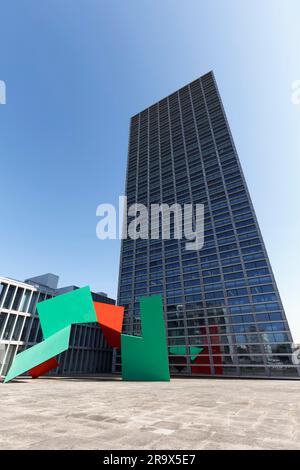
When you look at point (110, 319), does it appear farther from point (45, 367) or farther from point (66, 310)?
point (45, 367)

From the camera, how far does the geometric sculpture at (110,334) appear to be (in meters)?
15.9

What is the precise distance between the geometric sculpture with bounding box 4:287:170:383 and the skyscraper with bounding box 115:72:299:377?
26500 mm

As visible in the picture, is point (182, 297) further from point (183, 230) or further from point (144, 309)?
point (144, 309)

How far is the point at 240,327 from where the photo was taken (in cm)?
3919

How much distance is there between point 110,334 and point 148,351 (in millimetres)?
4265

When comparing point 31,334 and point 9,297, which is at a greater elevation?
point 9,297

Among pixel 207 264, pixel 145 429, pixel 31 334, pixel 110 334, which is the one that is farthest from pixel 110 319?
pixel 207 264

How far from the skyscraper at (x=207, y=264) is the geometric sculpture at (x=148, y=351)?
26105 millimetres

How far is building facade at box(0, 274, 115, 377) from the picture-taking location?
92.6 feet

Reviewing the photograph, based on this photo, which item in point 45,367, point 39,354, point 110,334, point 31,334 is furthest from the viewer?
point 31,334

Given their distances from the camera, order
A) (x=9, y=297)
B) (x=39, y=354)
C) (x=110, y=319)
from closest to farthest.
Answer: (x=39, y=354) → (x=110, y=319) → (x=9, y=297)

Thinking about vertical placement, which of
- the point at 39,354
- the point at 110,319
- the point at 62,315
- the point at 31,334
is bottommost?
the point at 39,354

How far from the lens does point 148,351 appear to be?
55.0ft

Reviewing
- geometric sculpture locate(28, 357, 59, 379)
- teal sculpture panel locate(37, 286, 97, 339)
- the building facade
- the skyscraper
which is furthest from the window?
the skyscraper
